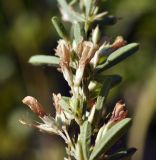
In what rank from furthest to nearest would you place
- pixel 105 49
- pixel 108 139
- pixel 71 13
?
1. pixel 71 13
2. pixel 105 49
3. pixel 108 139

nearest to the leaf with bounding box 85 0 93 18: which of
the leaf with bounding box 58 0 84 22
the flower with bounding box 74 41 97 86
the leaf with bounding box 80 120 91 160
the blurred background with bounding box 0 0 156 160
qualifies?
the leaf with bounding box 58 0 84 22

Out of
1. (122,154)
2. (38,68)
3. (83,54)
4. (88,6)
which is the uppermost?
(38,68)

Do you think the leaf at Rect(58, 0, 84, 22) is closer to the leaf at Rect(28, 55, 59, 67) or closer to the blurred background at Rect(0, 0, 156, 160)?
the leaf at Rect(28, 55, 59, 67)

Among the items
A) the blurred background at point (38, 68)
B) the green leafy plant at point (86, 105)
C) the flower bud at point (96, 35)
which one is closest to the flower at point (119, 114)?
the green leafy plant at point (86, 105)

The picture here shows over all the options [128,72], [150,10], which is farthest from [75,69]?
[150,10]

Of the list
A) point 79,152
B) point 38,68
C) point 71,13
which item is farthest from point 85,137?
point 38,68

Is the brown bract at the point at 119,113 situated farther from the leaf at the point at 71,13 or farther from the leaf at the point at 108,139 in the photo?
the leaf at the point at 71,13

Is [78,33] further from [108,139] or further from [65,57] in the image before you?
[108,139]
